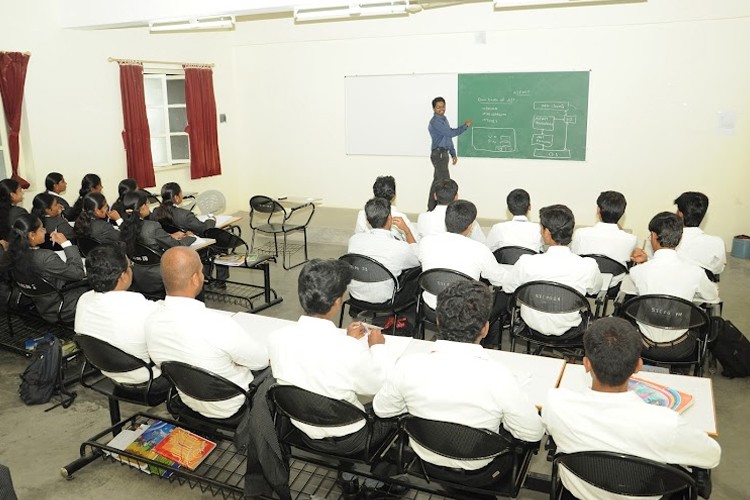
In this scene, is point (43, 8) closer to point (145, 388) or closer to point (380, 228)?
point (380, 228)

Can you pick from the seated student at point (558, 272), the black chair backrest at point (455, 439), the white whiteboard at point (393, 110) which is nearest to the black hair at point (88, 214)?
the seated student at point (558, 272)

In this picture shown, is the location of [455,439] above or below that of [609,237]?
below

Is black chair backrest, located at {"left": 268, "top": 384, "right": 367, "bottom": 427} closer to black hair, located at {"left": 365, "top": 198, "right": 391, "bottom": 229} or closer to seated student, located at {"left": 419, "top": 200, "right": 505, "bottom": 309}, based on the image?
seated student, located at {"left": 419, "top": 200, "right": 505, "bottom": 309}

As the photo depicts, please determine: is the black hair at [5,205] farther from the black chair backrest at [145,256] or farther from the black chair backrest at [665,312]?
the black chair backrest at [665,312]

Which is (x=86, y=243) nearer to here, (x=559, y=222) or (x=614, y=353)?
(x=559, y=222)

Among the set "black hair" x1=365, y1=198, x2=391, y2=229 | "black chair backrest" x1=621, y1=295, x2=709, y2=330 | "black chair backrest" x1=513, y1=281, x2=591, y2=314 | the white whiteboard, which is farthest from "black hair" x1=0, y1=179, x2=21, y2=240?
"black chair backrest" x1=621, y1=295, x2=709, y2=330

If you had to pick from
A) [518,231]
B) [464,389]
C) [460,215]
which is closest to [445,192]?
[518,231]

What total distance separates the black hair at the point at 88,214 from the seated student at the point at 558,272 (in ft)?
11.1

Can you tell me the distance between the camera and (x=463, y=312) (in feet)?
7.74

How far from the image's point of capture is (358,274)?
166 inches

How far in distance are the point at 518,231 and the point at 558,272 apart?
110cm

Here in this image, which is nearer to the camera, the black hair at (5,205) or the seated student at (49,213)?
the seated student at (49,213)

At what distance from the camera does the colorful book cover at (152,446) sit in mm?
3209

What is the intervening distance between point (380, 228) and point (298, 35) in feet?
18.0
